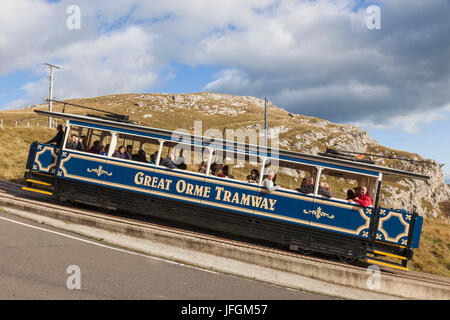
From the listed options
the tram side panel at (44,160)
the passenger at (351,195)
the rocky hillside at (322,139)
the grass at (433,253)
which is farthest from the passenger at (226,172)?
the rocky hillside at (322,139)

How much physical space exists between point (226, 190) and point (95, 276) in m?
5.16

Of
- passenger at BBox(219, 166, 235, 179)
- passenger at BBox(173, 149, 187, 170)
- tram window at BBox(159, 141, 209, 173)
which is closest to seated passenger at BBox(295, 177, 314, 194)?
passenger at BBox(219, 166, 235, 179)

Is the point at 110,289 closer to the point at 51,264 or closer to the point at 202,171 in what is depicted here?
the point at 51,264

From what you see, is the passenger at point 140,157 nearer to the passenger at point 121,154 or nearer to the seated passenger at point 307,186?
the passenger at point 121,154

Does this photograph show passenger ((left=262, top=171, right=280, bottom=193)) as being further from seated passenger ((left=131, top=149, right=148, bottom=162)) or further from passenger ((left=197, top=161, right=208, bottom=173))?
seated passenger ((left=131, top=149, right=148, bottom=162))

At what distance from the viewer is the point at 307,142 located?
254ft

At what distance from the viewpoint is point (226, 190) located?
34.3 feet

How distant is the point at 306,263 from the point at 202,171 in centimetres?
426

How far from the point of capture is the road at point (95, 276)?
17.3ft

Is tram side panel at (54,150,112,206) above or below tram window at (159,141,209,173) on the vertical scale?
below

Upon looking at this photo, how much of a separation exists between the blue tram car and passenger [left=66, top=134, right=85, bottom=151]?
34 millimetres

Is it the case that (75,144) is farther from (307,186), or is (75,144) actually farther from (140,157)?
(307,186)

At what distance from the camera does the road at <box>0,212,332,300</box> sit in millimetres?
5281
